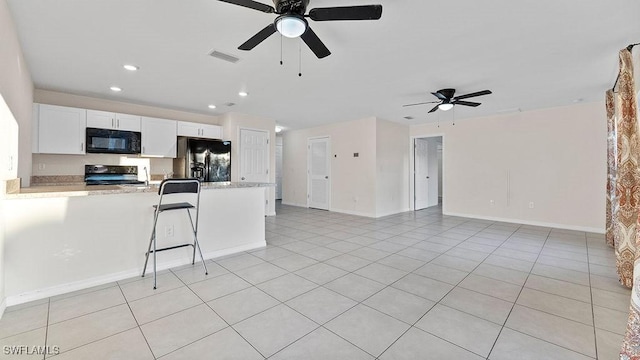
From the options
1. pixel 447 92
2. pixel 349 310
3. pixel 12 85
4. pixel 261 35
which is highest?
pixel 447 92

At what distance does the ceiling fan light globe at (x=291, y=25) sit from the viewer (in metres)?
1.80

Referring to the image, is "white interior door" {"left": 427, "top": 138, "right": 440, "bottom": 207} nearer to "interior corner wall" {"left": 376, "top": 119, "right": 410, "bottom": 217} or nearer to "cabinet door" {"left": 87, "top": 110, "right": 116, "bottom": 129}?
"interior corner wall" {"left": 376, "top": 119, "right": 410, "bottom": 217}

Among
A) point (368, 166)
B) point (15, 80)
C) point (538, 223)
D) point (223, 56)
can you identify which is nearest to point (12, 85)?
point (15, 80)

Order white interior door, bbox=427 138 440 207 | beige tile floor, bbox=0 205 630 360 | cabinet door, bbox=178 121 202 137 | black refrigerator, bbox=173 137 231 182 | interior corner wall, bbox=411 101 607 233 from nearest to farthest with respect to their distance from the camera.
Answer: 1. beige tile floor, bbox=0 205 630 360
2. interior corner wall, bbox=411 101 607 233
3. black refrigerator, bbox=173 137 231 182
4. cabinet door, bbox=178 121 202 137
5. white interior door, bbox=427 138 440 207

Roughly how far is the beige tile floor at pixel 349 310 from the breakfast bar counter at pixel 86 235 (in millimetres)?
167

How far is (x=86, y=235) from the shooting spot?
8.23 ft

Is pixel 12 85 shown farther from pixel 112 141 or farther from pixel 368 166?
pixel 368 166

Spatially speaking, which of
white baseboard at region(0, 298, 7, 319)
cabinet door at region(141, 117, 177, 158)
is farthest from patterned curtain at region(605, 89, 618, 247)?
cabinet door at region(141, 117, 177, 158)

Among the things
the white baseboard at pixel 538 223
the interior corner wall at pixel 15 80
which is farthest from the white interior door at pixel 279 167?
the interior corner wall at pixel 15 80

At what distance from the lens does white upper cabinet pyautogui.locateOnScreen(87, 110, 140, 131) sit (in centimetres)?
429

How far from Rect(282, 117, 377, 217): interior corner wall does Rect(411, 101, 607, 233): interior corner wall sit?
2034 mm

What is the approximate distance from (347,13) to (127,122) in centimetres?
462

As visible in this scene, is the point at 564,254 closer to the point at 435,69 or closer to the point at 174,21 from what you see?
the point at 435,69

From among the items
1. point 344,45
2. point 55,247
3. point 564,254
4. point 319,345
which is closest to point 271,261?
point 319,345
